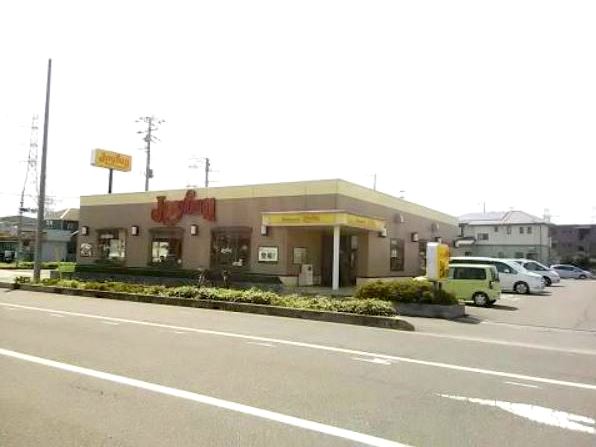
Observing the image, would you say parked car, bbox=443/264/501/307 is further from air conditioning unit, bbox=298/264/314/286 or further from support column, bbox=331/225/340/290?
air conditioning unit, bbox=298/264/314/286

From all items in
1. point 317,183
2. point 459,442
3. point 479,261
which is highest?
point 317,183

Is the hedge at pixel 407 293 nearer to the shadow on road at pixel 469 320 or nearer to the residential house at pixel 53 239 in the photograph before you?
the shadow on road at pixel 469 320

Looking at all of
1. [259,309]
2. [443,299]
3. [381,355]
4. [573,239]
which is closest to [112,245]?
[259,309]

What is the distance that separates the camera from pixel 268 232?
27781 mm

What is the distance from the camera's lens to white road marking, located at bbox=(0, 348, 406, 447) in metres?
6.02

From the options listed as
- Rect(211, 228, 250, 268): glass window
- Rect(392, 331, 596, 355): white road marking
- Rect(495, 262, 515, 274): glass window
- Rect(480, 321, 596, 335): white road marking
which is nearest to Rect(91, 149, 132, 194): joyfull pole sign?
Rect(211, 228, 250, 268): glass window

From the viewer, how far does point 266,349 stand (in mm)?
11352

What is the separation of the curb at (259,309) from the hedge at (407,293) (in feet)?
9.49

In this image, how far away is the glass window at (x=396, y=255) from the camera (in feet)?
103

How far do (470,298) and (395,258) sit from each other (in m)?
8.34

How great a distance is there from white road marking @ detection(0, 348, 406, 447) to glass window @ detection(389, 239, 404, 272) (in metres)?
23.3

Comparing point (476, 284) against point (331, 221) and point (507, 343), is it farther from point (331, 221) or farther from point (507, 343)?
point (507, 343)

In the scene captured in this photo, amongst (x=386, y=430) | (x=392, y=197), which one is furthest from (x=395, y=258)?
(x=386, y=430)

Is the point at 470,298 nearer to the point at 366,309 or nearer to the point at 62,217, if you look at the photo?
the point at 366,309
